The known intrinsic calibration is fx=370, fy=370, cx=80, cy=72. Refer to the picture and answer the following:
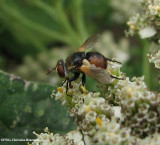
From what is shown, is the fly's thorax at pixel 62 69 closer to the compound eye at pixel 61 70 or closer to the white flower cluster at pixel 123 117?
the compound eye at pixel 61 70

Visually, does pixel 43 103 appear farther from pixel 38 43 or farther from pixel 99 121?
pixel 38 43

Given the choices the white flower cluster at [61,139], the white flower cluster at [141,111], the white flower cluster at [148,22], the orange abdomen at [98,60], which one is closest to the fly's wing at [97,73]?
the orange abdomen at [98,60]

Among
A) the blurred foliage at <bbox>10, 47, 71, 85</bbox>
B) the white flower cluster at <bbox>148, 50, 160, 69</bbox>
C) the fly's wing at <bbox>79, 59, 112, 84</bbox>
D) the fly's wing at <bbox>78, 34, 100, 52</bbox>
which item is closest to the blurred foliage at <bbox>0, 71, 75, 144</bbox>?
the fly's wing at <bbox>78, 34, 100, 52</bbox>

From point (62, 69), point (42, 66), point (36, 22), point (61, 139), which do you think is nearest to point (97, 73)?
point (62, 69)

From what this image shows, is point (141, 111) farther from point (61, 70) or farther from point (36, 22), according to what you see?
point (36, 22)

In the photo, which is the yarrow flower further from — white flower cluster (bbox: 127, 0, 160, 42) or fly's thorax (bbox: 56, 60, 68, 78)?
white flower cluster (bbox: 127, 0, 160, 42)

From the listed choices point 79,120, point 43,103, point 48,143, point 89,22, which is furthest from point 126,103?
point 89,22

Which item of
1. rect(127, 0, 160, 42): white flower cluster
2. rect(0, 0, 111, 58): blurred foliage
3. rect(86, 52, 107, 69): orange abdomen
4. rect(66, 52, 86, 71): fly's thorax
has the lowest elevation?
rect(86, 52, 107, 69): orange abdomen
